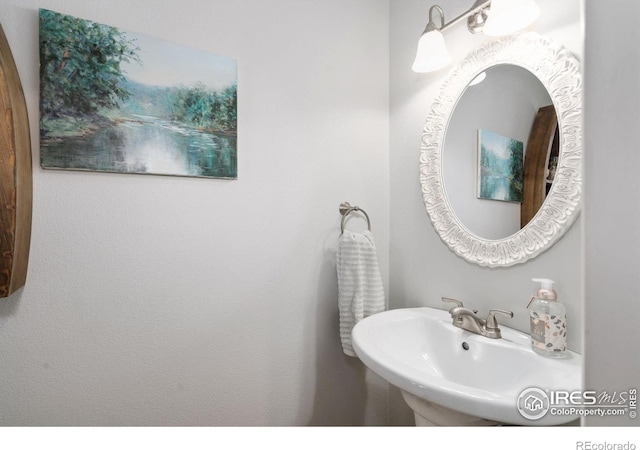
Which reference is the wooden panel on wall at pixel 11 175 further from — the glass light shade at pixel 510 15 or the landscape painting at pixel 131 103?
the glass light shade at pixel 510 15

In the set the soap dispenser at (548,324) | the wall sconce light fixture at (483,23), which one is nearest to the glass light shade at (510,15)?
the wall sconce light fixture at (483,23)

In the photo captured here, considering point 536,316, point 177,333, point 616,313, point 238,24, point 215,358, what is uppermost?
point 238,24

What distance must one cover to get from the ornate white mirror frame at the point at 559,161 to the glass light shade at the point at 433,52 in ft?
0.21

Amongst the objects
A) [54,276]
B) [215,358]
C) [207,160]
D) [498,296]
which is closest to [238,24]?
[207,160]

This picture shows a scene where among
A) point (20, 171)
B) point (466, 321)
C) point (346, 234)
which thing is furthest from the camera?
point (346, 234)

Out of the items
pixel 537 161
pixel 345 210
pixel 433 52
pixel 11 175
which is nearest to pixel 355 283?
pixel 345 210

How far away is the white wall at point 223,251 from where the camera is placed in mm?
831

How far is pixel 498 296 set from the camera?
0.97 metres

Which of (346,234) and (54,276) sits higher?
(346,234)

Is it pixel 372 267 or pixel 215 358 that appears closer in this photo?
pixel 215 358

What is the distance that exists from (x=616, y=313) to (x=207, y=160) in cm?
104

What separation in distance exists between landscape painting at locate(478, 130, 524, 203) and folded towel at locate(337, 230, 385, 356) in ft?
1.51

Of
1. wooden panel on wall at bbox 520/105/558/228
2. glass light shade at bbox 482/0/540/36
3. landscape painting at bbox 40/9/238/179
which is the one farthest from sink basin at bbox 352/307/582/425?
glass light shade at bbox 482/0/540/36
